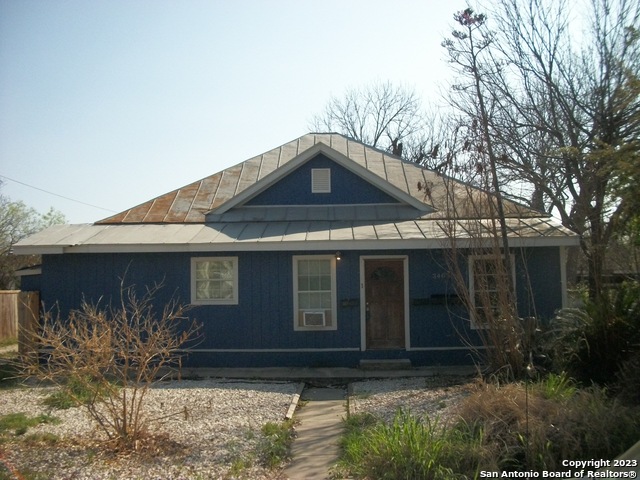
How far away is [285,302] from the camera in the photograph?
1266 centimetres

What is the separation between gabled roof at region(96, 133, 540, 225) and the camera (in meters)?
14.1

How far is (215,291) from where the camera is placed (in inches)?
505

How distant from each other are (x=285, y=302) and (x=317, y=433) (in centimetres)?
515

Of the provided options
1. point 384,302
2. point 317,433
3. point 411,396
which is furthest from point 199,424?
point 384,302

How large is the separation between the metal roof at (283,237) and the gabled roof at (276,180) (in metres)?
0.77

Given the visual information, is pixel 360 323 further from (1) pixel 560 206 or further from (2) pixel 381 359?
(1) pixel 560 206

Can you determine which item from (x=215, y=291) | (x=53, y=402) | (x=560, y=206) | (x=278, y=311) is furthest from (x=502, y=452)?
(x=560, y=206)

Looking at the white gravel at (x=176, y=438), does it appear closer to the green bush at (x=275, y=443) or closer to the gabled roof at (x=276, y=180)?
the green bush at (x=275, y=443)

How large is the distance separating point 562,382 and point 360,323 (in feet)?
18.7

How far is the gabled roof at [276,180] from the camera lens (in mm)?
14133

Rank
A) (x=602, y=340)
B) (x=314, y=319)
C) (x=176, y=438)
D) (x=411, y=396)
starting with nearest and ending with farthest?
1. (x=176, y=438)
2. (x=602, y=340)
3. (x=411, y=396)
4. (x=314, y=319)

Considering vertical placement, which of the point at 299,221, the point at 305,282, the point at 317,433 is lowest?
the point at 317,433

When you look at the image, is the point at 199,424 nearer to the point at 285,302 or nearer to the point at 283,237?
the point at 285,302

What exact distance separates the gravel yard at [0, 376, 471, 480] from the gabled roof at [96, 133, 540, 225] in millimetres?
4618
